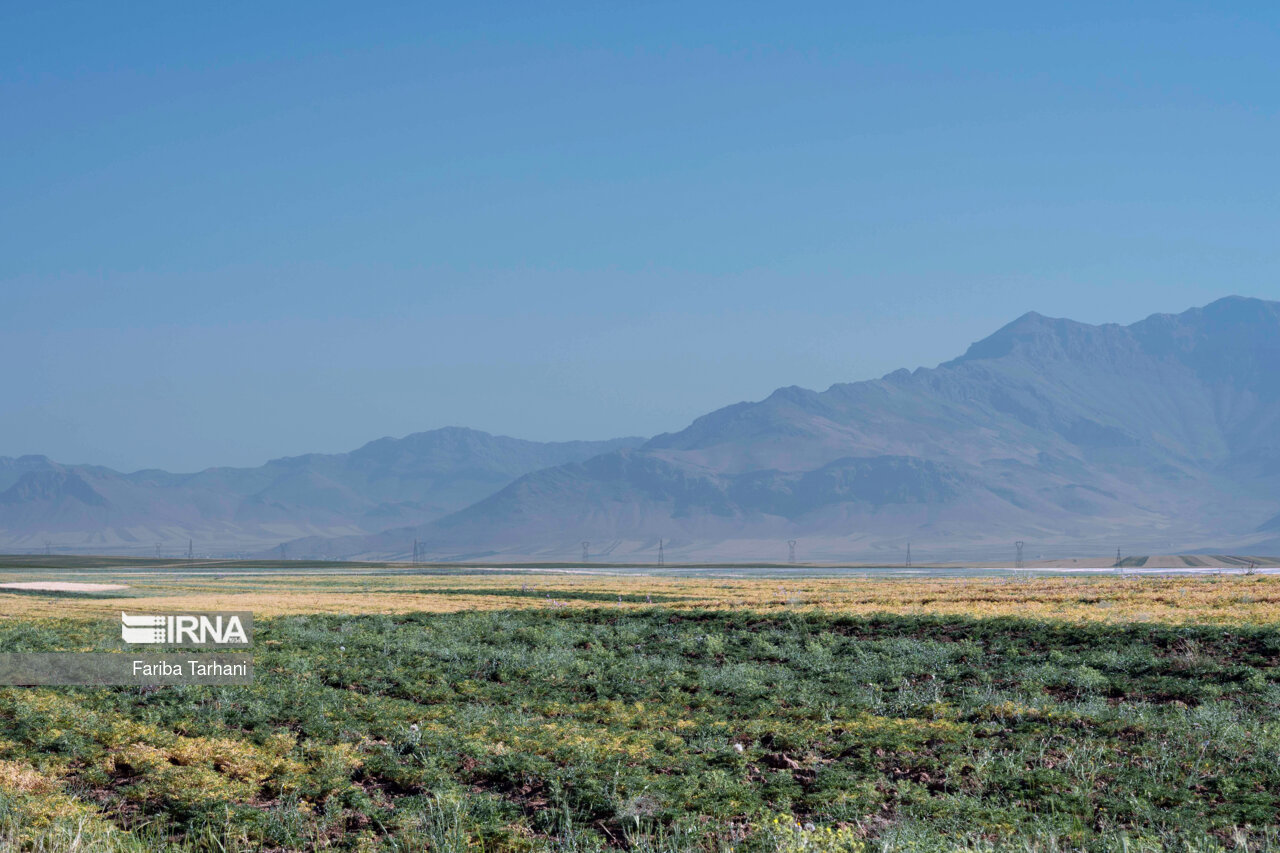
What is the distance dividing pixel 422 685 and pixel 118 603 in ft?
117

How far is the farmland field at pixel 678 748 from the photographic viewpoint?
1320 centimetres

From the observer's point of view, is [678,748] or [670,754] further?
[678,748]

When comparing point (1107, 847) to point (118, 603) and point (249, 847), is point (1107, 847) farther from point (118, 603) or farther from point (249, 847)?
point (118, 603)

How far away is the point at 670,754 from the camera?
54.7ft

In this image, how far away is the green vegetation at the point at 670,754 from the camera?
43.2ft

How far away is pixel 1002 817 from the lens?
13289mm

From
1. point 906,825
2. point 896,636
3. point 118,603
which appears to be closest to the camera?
point 906,825

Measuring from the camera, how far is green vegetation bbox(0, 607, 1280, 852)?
13.2 metres

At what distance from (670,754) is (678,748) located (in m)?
0.37

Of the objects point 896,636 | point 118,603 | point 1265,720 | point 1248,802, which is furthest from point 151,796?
point 118,603

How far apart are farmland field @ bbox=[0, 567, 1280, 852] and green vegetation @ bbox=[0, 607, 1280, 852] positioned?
6 centimetres

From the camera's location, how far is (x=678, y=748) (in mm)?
17031

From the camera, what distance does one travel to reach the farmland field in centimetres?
1320

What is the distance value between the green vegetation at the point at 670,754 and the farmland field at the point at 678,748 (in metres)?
0.06
